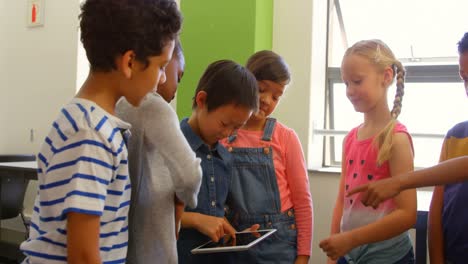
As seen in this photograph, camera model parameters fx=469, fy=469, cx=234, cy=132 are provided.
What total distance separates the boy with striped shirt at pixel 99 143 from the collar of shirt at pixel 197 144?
0.40 metres

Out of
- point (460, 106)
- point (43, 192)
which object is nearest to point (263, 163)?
point (43, 192)

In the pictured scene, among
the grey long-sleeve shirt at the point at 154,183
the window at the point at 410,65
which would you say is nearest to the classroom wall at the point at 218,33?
the window at the point at 410,65

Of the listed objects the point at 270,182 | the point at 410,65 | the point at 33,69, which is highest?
the point at 33,69

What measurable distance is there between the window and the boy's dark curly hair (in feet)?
7.05

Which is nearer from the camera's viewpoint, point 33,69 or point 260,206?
point 260,206

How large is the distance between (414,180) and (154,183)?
25.2 inches

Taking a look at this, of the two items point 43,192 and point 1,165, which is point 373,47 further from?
point 1,165

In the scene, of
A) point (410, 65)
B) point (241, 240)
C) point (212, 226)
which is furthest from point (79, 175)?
point (410, 65)

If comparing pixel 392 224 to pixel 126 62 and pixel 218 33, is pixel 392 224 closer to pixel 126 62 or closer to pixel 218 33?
pixel 126 62

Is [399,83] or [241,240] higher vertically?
[399,83]

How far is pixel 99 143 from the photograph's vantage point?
2.55 feet

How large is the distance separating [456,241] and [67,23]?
3665 millimetres

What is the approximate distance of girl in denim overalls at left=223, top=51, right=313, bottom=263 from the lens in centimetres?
139

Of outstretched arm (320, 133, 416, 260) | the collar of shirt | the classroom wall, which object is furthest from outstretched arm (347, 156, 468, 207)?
the classroom wall
